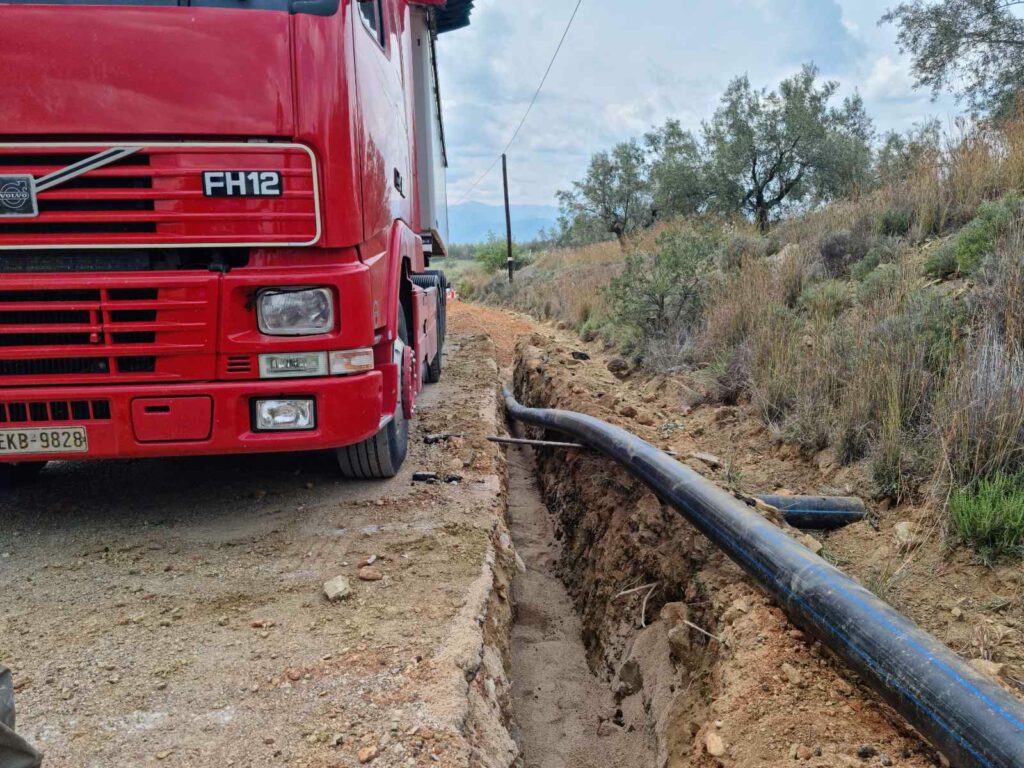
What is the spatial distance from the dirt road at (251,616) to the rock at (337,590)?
3 cm

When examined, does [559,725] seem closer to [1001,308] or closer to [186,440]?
[186,440]

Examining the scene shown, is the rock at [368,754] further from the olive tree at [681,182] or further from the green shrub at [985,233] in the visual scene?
the olive tree at [681,182]

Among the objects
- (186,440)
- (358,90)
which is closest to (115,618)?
(186,440)

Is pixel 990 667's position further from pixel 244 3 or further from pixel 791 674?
pixel 244 3

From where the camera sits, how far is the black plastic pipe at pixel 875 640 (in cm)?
161

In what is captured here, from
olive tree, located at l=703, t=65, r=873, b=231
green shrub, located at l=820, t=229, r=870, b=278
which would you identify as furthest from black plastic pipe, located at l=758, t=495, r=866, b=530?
olive tree, located at l=703, t=65, r=873, b=231

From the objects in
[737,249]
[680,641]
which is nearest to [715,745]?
[680,641]

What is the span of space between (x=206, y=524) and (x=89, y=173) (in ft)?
6.21

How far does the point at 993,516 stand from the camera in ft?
9.57

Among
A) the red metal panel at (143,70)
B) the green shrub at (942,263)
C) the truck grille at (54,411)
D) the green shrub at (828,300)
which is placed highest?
the red metal panel at (143,70)

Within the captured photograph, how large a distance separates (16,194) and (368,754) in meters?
2.74

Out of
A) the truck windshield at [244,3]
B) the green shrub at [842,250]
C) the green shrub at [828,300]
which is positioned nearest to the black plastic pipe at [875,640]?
the truck windshield at [244,3]

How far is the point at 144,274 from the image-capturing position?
3068mm

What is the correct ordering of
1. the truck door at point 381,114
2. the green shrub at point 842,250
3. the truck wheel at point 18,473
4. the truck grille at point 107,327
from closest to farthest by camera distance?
1. the truck grille at point 107,327
2. the truck door at point 381,114
3. the truck wheel at point 18,473
4. the green shrub at point 842,250
